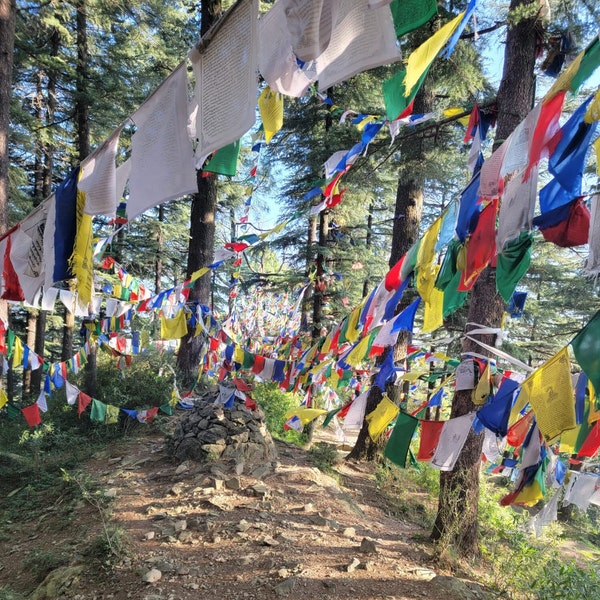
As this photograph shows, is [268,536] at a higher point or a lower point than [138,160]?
lower

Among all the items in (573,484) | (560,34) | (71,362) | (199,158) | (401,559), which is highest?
(560,34)

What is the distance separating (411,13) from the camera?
197 cm

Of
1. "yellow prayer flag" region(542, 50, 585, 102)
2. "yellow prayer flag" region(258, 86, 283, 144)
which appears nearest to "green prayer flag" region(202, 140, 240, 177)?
"yellow prayer flag" region(258, 86, 283, 144)

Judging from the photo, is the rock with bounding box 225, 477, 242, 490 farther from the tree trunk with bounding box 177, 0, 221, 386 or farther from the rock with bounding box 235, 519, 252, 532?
the tree trunk with bounding box 177, 0, 221, 386

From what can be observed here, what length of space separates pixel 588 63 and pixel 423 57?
88cm

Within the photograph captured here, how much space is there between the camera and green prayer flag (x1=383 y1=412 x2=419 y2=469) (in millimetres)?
4891

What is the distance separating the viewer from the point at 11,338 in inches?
293

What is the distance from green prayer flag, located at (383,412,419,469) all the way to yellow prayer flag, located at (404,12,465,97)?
12.0ft

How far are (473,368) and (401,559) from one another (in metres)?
2.66

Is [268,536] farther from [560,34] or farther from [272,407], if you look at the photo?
[560,34]

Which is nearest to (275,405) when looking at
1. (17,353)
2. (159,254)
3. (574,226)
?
(17,353)

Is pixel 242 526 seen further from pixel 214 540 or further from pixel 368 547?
pixel 368 547

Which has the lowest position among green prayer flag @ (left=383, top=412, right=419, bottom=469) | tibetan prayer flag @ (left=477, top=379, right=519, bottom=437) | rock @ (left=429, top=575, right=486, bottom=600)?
rock @ (left=429, top=575, right=486, bottom=600)

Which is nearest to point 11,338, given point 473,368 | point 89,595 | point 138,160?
point 89,595
